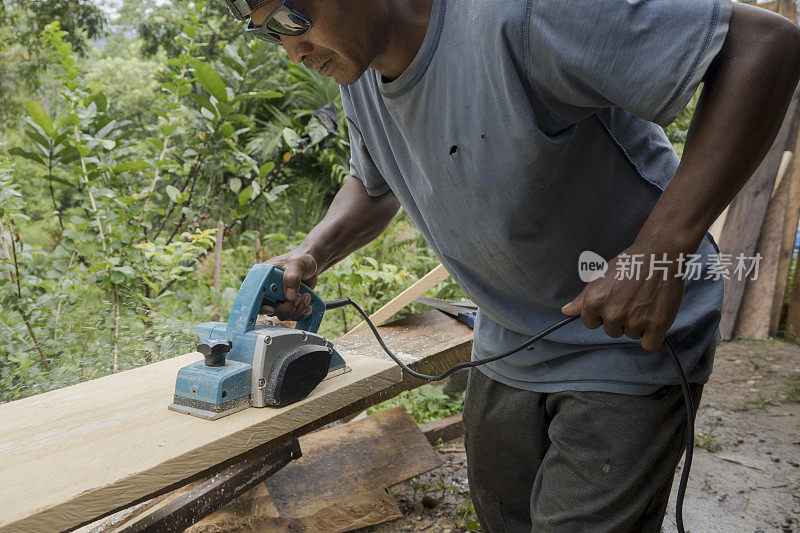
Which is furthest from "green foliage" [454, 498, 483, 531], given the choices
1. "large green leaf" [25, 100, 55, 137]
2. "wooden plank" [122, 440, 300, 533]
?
"large green leaf" [25, 100, 55, 137]

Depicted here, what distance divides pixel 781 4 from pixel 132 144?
5.18 m

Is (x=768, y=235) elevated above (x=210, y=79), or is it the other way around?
(x=210, y=79)

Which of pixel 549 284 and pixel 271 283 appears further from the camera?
pixel 271 283

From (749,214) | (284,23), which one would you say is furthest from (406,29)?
(749,214)

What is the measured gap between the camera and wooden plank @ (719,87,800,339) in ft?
16.1

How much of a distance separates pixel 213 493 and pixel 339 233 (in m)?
1.11

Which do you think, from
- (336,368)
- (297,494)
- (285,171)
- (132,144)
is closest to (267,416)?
(336,368)

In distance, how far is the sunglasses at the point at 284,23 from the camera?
1.18 meters

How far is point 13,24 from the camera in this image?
6145 millimetres

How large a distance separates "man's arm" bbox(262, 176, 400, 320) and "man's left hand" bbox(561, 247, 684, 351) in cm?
91

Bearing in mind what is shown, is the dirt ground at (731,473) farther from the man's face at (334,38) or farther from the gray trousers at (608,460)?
the man's face at (334,38)

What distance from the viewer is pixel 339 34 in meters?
1.23

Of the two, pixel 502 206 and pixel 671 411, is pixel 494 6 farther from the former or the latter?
pixel 671 411

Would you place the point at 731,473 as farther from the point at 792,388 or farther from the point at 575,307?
the point at 575,307
